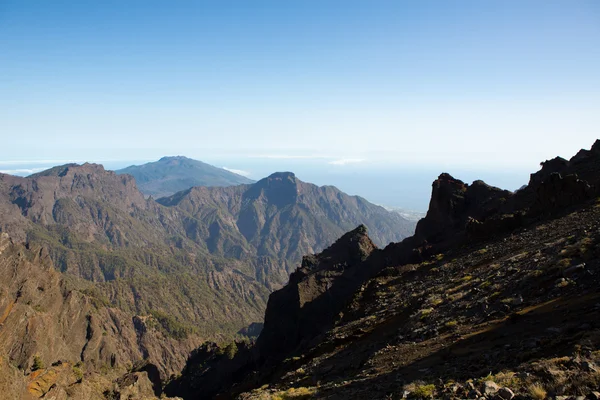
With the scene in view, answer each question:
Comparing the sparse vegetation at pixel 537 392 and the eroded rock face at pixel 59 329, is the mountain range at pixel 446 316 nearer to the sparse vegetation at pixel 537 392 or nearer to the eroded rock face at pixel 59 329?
the sparse vegetation at pixel 537 392

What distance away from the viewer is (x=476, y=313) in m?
20.0

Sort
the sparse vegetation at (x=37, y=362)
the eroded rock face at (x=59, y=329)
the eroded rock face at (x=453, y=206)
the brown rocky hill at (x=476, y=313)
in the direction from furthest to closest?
the eroded rock face at (x=59, y=329) → the sparse vegetation at (x=37, y=362) → the eroded rock face at (x=453, y=206) → the brown rocky hill at (x=476, y=313)

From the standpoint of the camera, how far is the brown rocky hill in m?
11.6

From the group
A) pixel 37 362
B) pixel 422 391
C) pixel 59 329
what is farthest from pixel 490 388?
pixel 59 329

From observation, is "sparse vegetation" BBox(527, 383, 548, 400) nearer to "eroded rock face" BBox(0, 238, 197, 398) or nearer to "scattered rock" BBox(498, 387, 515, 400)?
"scattered rock" BBox(498, 387, 515, 400)

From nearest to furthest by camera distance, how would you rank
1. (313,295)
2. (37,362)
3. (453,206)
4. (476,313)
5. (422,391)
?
1. (422,391)
2. (476,313)
3. (453,206)
4. (313,295)
5. (37,362)

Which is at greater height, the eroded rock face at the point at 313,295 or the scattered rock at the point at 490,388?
the scattered rock at the point at 490,388

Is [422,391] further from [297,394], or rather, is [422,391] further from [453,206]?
[453,206]

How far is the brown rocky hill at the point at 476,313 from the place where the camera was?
11.6 meters

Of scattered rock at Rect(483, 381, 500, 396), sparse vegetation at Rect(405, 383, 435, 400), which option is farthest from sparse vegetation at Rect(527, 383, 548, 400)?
sparse vegetation at Rect(405, 383, 435, 400)

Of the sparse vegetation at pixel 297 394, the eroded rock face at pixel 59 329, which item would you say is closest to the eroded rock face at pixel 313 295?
the sparse vegetation at pixel 297 394

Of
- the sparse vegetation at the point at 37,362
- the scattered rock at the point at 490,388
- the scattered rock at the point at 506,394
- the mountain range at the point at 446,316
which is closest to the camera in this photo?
the scattered rock at the point at 506,394

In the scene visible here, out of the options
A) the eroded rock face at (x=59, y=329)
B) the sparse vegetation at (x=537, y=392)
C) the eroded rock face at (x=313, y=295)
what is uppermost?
the sparse vegetation at (x=537, y=392)

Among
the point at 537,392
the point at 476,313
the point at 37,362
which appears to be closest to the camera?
the point at 537,392
